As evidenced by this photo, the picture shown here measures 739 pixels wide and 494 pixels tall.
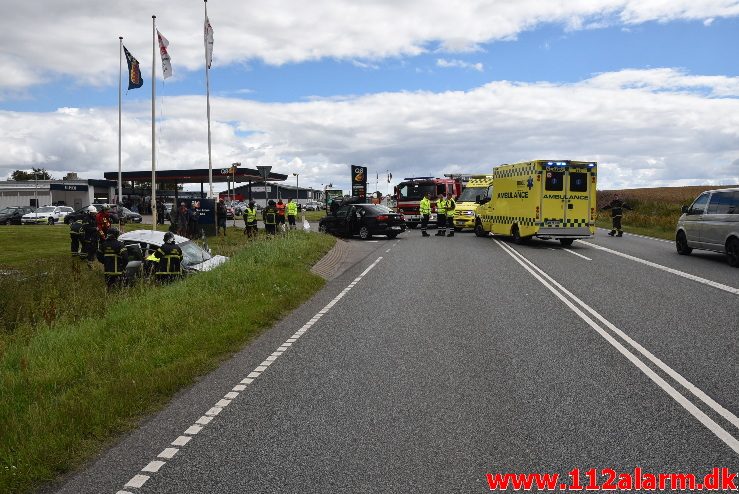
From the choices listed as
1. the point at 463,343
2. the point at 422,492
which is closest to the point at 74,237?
the point at 463,343

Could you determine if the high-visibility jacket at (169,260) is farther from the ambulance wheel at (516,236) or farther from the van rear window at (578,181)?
the ambulance wheel at (516,236)

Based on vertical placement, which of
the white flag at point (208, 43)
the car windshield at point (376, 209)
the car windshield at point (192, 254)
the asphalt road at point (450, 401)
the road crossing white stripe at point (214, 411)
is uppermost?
the white flag at point (208, 43)

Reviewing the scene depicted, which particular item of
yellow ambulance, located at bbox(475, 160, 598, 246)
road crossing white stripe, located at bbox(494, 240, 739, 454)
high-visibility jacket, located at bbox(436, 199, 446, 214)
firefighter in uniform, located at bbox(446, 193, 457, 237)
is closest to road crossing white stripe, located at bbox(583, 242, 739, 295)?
yellow ambulance, located at bbox(475, 160, 598, 246)

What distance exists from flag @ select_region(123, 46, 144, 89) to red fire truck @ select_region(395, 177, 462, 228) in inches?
558

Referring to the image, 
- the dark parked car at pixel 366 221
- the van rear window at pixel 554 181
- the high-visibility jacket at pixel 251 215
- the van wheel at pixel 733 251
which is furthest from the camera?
the dark parked car at pixel 366 221

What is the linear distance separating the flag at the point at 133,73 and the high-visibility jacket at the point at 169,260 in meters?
18.8

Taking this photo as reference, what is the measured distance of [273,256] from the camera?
16609mm

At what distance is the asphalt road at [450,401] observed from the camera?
4.35m

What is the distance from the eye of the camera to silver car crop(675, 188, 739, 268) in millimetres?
16562

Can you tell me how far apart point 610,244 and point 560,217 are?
349 centimetres

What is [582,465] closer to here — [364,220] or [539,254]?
[539,254]

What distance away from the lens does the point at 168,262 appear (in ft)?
45.6

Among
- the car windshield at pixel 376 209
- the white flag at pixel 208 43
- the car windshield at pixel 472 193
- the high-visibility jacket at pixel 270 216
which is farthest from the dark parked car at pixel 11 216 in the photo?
the car windshield at pixel 472 193

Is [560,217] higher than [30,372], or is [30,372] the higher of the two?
[560,217]
